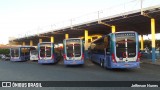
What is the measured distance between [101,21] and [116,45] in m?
17.5

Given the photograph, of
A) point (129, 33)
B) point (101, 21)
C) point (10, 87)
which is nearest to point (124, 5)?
point (101, 21)

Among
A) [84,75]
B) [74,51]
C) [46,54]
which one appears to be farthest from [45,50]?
[84,75]

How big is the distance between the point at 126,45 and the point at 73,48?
7721 mm

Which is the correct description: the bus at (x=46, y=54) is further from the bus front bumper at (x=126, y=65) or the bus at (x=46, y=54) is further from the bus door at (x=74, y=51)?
the bus front bumper at (x=126, y=65)

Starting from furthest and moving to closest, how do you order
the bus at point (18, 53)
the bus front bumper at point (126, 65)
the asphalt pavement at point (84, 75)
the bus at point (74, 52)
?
the bus at point (18, 53) → the bus at point (74, 52) → the bus front bumper at point (126, 65) → the asphalt pavement at point (84, 75)

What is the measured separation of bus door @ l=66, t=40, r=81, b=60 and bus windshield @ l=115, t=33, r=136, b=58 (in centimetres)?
703

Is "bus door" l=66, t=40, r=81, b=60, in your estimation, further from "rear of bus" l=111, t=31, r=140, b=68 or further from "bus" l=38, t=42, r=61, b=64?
"rear of bus" l=111, t=31, r=140, b=68

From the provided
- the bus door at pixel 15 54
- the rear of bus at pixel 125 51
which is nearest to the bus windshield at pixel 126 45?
the rear of bus at pixel 125 51

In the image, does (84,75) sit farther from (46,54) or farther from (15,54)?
(15,54)

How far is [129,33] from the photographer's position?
20984 millimetres

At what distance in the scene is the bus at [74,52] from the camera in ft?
89.2

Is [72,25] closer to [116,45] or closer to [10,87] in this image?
[116,45]

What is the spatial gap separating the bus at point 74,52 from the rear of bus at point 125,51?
683cm

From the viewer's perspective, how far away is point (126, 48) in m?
20.8
